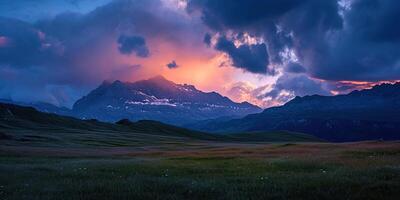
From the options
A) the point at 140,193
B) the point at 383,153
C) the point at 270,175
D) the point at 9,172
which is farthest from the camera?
the point at 383,153

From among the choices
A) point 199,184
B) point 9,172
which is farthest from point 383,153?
point 9,172

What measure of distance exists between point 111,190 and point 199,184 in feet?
15.8

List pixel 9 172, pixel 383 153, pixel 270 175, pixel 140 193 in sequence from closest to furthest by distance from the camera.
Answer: pixel 140 193
pixel 270 175
pixel 9 172
pixel 383 153

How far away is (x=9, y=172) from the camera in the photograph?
3278cm

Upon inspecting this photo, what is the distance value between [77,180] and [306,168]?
54.6 ft

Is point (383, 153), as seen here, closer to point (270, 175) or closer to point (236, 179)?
point (270, 175)

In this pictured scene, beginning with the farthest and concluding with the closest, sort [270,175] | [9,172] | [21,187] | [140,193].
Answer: [9,172]
[270,175]
[21,187]
[140,193]

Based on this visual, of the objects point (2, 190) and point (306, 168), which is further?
point (306, 168)

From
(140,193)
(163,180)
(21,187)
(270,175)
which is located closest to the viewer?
(140,193)

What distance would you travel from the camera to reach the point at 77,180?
2773 cm

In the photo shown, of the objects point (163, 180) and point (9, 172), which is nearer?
point (163, 180)

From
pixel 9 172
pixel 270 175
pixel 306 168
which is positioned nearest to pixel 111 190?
pixel 270 175

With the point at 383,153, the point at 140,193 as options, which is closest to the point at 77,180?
the point at 140,193

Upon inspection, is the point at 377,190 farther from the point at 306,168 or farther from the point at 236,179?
the point at 306,168
